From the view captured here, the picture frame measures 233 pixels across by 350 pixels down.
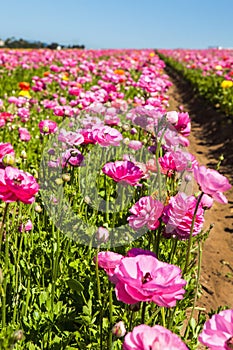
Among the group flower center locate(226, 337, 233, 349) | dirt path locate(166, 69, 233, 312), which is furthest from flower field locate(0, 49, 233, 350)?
dirt path locate(166, 69, 233, 312)

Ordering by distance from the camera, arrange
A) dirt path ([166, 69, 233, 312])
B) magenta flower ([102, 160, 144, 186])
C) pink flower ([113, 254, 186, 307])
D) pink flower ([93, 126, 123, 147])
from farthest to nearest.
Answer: dirt path ([166, 69, 233, 312])
pink flower ([93, 126, 123, 147])
magenta flower ([102, 160, 144, 186])
pink flower ([113, 254, 186, 307])

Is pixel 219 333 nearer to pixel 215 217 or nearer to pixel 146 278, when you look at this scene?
pixel 146 278

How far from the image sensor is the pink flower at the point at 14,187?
Answer: 131 centimetres

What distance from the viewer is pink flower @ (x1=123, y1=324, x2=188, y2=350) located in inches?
33.6

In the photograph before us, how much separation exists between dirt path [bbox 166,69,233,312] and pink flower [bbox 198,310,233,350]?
77.2 inches

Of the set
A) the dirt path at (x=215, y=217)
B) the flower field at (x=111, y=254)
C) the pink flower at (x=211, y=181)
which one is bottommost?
the dirt path at (x=215, y=217)

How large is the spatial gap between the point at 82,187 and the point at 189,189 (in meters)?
0.86

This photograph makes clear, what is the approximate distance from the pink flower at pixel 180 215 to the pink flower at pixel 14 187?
→ 1.52 feet

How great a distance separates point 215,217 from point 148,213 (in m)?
3.05

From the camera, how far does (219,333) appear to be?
2.97 ft

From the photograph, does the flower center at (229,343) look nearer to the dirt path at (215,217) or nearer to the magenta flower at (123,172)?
the magenta flower at (123,172)

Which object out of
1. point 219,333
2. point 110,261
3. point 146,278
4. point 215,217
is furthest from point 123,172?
point 215,217

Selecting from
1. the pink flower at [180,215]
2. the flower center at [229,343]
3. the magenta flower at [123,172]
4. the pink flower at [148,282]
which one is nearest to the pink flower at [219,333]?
the flower center at [229,343]

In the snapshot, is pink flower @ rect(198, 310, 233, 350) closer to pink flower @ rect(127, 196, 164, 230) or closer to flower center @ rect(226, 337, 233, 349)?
flower center @ rect(226, 337, 233, 349)
